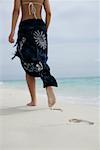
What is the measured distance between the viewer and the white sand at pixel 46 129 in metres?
2.25

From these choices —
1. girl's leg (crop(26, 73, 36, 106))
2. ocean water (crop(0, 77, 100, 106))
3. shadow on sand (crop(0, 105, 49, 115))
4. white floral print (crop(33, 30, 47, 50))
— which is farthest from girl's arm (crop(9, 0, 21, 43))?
ocean water (crop(0, 77, 100, 106))

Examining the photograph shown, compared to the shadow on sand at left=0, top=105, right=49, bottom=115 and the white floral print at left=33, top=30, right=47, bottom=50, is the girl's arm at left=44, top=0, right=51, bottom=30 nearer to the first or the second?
the white floral print at left=33, top=30, right=47, bottom=50

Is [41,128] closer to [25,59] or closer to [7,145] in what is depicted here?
[7,145]

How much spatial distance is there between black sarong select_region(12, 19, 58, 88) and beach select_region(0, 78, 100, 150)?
304mm

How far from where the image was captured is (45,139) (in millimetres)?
2373

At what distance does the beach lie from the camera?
7.40 feet

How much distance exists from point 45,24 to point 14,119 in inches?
41.9

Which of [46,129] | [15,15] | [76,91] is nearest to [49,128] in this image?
[46,129]

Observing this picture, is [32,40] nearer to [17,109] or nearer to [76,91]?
[17,109]

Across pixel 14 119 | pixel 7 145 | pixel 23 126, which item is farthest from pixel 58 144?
pixel 14 119

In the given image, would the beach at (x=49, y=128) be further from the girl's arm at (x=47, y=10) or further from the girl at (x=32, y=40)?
the girl's arm at (x=47, y=10)

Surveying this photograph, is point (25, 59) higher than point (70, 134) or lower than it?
higher

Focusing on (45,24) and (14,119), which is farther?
(45,24)

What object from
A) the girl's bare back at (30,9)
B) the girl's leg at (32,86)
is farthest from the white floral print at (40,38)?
the girl's leg at (32,86)
